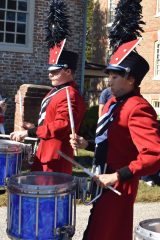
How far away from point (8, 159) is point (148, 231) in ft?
5.59

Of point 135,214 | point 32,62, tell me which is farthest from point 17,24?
point 135,214

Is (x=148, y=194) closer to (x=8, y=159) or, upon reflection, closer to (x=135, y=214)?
(x=135, y=214)

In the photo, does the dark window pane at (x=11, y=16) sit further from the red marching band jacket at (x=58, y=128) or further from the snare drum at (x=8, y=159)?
the snare drum at (x=8, y=159)

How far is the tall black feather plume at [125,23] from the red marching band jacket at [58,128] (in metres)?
2.64

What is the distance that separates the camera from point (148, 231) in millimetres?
2744

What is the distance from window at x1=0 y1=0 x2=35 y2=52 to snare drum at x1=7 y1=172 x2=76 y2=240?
29.5 feet

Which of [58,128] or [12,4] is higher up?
[12,4]

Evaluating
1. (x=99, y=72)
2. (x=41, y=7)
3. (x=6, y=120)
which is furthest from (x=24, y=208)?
(x=99, y=72)

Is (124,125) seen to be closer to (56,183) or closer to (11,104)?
(56,183)

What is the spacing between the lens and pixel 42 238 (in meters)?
2.99

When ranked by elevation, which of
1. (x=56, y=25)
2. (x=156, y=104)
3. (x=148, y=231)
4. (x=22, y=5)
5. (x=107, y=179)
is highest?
(x=22, y=5)

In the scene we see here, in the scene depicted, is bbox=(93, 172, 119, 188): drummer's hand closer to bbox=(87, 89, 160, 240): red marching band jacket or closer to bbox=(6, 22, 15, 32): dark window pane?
bbox=(87, 89, 160, 240): red marching band jacket

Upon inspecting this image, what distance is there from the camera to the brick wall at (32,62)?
11562 millimetres

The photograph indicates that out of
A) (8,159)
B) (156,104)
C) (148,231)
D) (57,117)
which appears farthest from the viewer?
(156,104)
